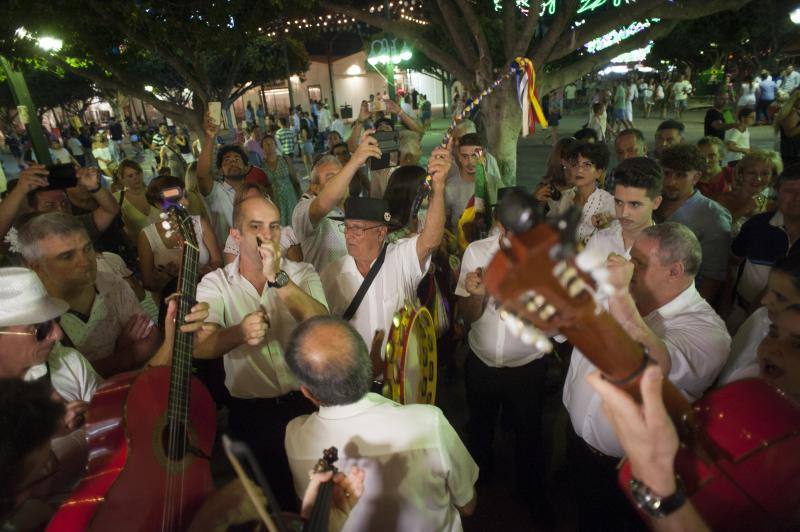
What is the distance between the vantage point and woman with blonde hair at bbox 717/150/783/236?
15.5 feet

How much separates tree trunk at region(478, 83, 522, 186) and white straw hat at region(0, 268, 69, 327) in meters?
6.60

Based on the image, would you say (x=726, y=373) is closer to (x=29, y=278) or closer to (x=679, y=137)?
(x=29, y=278)

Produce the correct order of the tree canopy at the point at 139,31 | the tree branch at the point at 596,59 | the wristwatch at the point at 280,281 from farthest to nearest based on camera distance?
the tree canopy at the point at 139,31
the tree branch at the point at 596,59
the wristwatch at the point at 280,281

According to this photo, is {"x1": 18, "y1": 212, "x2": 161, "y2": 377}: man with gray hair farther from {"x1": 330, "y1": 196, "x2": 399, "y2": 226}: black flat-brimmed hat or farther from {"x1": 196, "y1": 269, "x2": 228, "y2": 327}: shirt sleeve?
{"x1": 330, "y1": 196, "x2": 399, "y2": 226}: black flat-brimmed hat

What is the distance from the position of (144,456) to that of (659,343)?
2.56 metres

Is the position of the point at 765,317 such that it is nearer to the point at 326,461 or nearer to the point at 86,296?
the point at 326,461

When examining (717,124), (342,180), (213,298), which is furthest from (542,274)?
(717,124)

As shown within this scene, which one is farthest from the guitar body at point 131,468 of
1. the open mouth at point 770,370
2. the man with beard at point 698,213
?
the man with beard at point 698,213

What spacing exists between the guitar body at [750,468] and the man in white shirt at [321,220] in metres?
3.13

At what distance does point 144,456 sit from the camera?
2219 mm

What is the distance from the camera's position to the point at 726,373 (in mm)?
2664

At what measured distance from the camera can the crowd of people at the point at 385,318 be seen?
2051 millimetres

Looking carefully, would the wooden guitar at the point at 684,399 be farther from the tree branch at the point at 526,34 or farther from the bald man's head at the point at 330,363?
the tree branch at the point at 526,34

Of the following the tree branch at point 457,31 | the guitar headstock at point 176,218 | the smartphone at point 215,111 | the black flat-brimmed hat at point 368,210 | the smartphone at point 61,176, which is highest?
the tree branch at point 457,31
